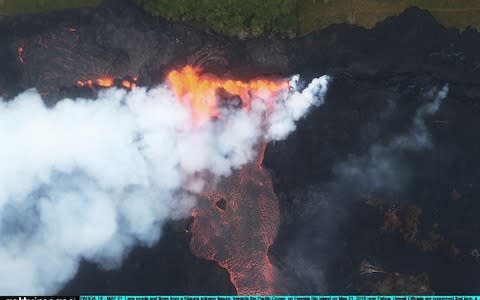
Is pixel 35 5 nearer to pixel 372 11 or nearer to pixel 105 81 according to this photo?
pixel 105 81

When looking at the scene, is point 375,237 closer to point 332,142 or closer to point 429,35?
point 332,142

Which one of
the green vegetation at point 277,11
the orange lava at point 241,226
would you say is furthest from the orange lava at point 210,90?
the orange lava at point 241,226

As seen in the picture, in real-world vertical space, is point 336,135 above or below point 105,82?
below

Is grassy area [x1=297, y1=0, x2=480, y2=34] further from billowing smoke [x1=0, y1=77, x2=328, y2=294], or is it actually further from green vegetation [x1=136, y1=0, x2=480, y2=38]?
billowing smoke [x1=0, y1=77, x2=328, y2=294]

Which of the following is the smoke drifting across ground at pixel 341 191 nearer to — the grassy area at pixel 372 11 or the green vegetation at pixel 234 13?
the grassy area at pixel 372 11

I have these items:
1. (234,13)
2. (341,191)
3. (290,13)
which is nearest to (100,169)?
(234,13)

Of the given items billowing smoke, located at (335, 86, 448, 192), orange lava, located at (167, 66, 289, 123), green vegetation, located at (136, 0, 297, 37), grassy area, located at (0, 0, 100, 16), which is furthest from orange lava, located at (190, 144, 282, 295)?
grassy area, located at (0, 0, 100, 16)
